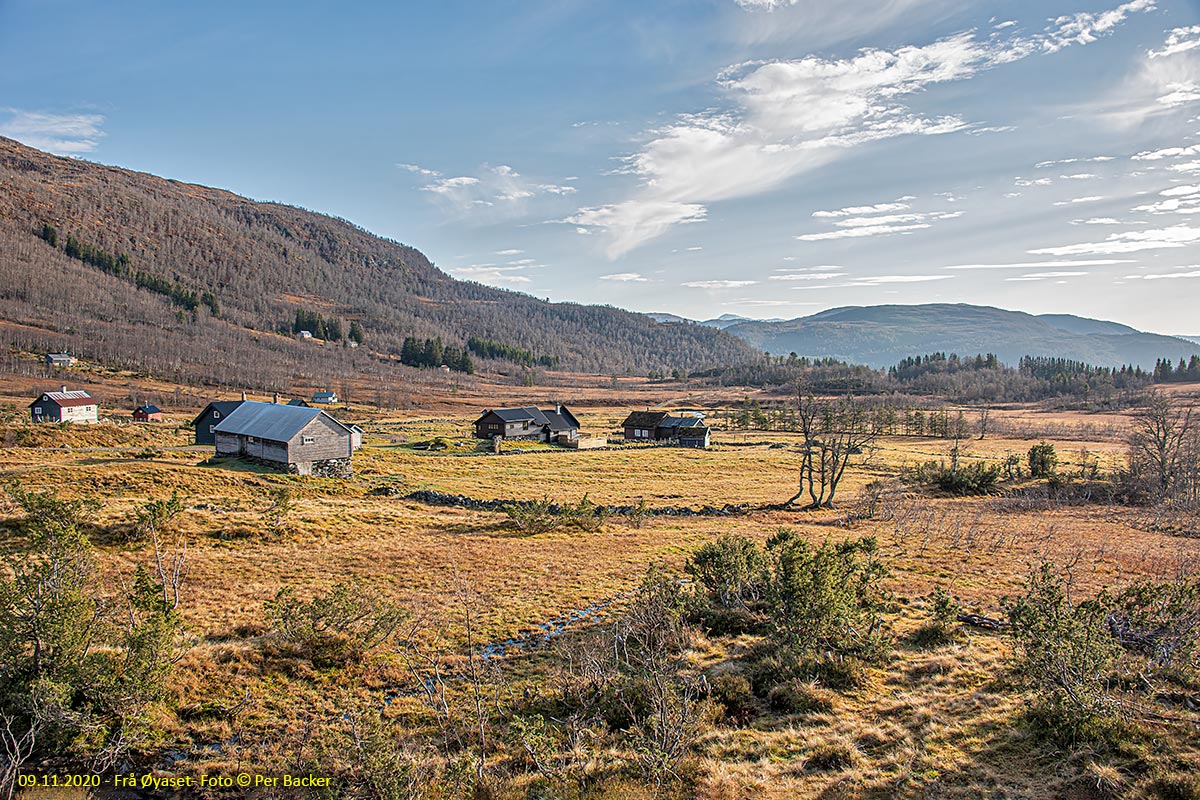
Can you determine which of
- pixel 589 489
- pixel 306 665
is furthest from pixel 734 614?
pixel 589 489

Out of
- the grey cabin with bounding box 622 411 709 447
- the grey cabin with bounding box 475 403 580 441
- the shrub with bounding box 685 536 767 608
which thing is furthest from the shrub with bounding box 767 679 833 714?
the grey cabin with bounding box 622 411 709 447

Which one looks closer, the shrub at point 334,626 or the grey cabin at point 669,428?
the shrub at point 334,626

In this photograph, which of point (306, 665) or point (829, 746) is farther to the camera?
point (306, 665)

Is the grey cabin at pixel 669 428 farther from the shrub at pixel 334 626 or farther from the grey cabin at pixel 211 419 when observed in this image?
the shrub at pixel 334 626

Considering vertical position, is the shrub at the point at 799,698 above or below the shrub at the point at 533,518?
above

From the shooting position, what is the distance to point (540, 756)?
903cm

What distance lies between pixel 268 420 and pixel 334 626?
31.9 meters

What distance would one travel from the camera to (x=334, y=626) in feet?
45.4

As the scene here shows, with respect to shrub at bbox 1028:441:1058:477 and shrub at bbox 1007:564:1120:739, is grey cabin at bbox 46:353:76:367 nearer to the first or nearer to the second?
shrub at bbox 1007:564:1120:739

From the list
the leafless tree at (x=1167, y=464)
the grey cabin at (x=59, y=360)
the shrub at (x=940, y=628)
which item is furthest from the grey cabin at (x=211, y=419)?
the grey cabin at (x=59, y=360)

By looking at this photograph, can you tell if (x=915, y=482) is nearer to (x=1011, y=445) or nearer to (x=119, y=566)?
(x=1011, y=445)

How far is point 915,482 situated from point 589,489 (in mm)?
26158

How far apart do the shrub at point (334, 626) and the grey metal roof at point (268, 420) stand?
2697cm

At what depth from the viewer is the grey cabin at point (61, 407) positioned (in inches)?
2467
